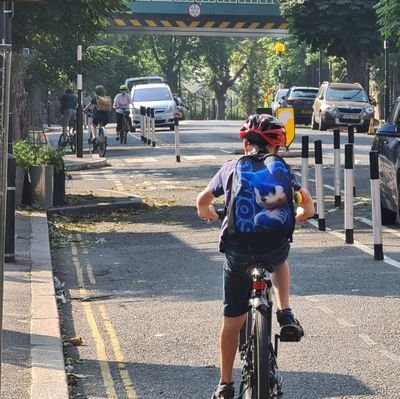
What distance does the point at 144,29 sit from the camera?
63.5 m

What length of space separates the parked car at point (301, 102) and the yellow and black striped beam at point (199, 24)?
928 cm

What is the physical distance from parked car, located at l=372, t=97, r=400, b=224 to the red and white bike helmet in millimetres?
9003

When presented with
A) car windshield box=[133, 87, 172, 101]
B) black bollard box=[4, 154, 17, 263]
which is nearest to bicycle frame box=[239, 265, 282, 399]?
black bollard box=[4, 154, 17, 263]

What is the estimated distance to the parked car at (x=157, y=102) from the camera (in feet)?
160

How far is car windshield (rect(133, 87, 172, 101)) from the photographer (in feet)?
164

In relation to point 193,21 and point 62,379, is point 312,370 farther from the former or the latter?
point 193,21

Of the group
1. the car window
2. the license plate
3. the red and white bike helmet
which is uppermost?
Answer: the license plate

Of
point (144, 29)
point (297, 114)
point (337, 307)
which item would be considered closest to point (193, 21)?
point (144, 29)

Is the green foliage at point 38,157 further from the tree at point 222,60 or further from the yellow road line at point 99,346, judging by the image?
the tree at point 222,60

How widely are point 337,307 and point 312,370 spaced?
7.83 ft

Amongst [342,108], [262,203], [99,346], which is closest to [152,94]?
[342,108]

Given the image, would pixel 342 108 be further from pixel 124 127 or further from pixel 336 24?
pixel 124 127

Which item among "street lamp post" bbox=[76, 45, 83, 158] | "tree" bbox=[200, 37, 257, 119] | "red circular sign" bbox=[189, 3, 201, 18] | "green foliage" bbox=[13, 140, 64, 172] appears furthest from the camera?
"tree" bbox=[200, 37, 257, 119]

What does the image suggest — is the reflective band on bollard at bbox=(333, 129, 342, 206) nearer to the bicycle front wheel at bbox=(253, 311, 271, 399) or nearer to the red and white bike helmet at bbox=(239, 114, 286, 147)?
the red and white bike helmet at bbox=(239, 114, 286, 147)
